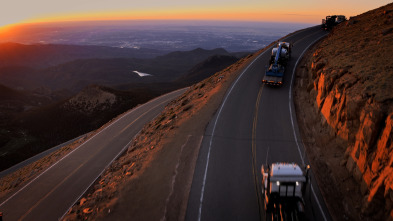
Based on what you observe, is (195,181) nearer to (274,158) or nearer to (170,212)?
(170,212)

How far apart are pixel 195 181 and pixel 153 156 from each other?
18.7 feet

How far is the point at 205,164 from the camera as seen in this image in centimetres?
1656

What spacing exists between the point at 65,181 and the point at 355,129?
24505 millimetres

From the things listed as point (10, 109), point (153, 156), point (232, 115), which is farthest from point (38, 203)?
point (10, 109)

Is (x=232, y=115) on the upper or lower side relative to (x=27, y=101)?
upper

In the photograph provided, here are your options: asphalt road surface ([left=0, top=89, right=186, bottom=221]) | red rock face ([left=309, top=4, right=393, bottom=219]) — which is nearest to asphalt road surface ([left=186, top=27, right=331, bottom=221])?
red rock face ([left=309, top=4, right=393, bottom=219])

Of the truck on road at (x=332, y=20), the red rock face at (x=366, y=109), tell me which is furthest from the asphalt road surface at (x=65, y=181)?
the truck on road at (x=332, y=20)

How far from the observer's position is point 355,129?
15.0 metres

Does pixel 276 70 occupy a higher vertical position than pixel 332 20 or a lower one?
lower

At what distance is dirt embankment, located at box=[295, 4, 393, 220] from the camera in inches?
464

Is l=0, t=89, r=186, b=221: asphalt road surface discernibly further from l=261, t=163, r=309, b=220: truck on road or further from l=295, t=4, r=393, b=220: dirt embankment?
l=295, t=4, r=393, b=220: dirt embankment

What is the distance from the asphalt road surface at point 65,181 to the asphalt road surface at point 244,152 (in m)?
11.7

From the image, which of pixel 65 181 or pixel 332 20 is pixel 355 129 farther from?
pixel 332 20

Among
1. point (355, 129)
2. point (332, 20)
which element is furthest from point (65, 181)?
point (332, 20)
